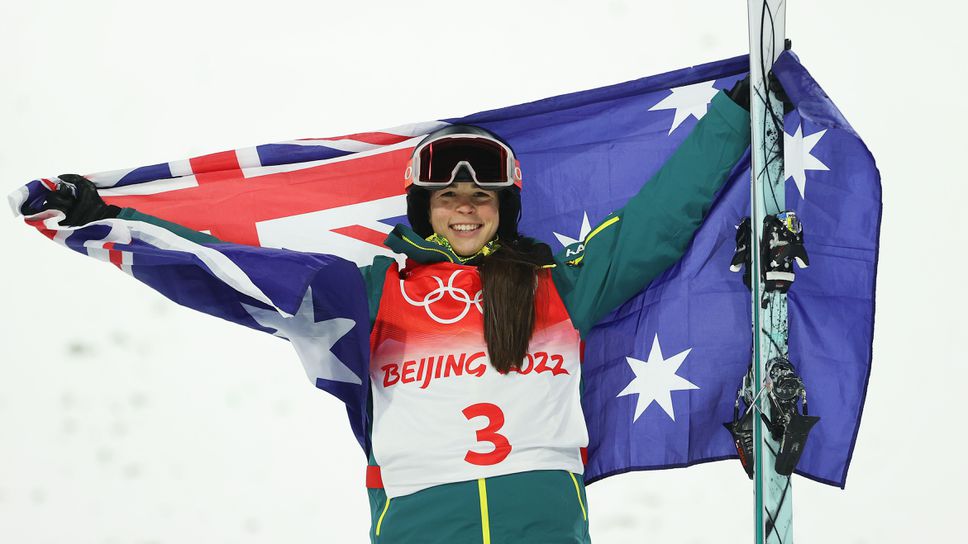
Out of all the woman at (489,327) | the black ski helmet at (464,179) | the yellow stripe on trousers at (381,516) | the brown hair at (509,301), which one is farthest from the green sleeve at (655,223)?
the yellow stripe on trousers at (381,516)

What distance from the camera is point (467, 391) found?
2.79m

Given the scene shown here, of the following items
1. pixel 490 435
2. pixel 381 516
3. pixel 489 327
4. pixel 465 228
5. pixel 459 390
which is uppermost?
pixel 465 228

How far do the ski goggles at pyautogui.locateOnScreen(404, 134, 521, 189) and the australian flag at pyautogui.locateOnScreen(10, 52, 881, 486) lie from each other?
0.84 feet

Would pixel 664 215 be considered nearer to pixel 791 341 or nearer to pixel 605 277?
pixel 605 277

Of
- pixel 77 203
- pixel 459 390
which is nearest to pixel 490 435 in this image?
pixel 459 390

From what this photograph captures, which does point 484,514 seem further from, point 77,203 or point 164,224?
point 77,203

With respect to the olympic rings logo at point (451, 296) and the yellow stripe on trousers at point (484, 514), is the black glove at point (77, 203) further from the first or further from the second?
the yellow stripe on trousers at point (484, 514)

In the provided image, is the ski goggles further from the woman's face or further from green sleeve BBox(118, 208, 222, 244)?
green sleeve BBox(118, 208, 222, 244)

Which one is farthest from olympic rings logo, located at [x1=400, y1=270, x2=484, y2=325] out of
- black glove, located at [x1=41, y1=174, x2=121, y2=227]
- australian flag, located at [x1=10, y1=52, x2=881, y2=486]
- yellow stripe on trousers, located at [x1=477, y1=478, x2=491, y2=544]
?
black glove, located at [x1=41, y1=174, x2=121, y2=227]

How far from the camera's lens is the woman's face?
3.06m

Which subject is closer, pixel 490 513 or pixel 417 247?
pixel 490 513

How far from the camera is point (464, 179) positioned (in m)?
3.07

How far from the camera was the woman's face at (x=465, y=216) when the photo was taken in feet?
10.0

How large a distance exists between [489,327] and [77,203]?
113cm
